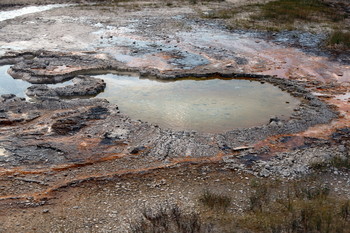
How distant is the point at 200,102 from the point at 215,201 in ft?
17.1

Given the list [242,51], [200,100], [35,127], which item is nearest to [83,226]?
[35,127]

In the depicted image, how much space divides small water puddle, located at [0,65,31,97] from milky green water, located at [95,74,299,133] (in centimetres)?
284

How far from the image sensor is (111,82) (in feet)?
42.5

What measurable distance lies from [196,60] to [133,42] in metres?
4.19

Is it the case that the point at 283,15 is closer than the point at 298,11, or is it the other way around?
the point at 283,15

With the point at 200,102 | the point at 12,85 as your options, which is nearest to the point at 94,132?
the point at 200,102

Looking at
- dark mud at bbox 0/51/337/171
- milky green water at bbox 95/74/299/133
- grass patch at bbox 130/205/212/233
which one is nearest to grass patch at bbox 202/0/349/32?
milky green water at bbox 95/74/299/133

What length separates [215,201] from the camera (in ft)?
21.6

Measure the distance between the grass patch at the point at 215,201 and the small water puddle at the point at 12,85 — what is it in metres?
8.10

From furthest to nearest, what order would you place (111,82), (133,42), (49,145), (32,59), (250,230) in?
(133,42)
(32,59)
(111,82)
(49,145)
(250,230)

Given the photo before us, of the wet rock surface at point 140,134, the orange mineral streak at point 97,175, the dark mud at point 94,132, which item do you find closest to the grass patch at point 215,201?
the wet rock surface at point 140,134

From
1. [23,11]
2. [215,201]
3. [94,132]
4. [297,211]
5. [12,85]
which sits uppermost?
[23,11]

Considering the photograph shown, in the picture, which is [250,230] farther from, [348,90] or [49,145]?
[348,90]

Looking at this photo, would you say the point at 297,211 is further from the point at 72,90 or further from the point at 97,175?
the point at 72,90
